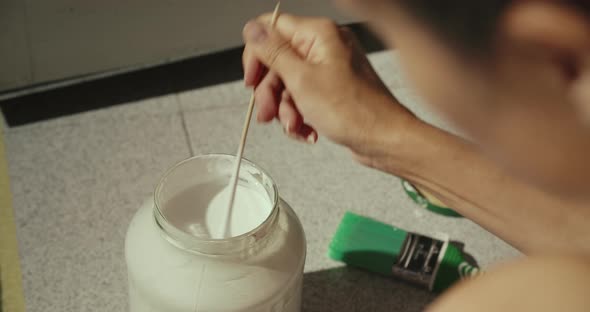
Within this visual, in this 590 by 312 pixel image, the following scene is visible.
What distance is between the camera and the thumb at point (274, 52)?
1.89ft

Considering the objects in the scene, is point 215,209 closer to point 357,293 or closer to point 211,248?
point 211,248

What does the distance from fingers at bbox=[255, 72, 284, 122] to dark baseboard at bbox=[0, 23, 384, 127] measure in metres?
0.37

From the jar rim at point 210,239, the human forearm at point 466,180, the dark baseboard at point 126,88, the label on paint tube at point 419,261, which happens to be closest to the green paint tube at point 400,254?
the label on paint tube at point 419,261

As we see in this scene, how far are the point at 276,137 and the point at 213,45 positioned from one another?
16 centimetres

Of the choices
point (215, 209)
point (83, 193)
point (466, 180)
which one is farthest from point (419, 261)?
point (83, 193)

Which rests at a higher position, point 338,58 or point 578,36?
point 578,36

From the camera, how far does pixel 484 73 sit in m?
0.23

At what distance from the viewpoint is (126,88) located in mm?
958

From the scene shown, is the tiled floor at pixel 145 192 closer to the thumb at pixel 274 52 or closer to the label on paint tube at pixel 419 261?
the label on paint tube at pixel 419 261

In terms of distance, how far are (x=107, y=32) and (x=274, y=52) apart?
362 millimetres

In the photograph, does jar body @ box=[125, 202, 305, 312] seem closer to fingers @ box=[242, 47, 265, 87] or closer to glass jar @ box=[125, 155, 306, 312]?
glass jar @ box=[125, 155, 306, 312]

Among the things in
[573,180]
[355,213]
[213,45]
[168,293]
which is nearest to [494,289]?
[573,180]

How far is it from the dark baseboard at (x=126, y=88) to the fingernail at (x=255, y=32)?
39 cm

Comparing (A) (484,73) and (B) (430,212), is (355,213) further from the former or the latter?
(A) (484,73)
